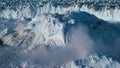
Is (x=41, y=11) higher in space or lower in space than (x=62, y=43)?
lower

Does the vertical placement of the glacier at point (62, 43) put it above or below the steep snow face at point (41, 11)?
above

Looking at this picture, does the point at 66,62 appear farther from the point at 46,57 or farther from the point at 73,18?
the point at 73,18

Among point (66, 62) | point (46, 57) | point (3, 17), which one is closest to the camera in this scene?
point (66, 62)

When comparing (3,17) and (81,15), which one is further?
(3,17)

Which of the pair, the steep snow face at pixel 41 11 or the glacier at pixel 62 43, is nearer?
the glacier at pixel 62 43

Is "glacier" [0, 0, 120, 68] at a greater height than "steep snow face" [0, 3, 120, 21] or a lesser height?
greater

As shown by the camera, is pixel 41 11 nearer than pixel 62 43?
No

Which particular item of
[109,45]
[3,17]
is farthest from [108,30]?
[3,17]

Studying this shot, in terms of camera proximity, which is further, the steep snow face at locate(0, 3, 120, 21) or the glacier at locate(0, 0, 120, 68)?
the steep snow face at locate(0, 3, 120, 21)
